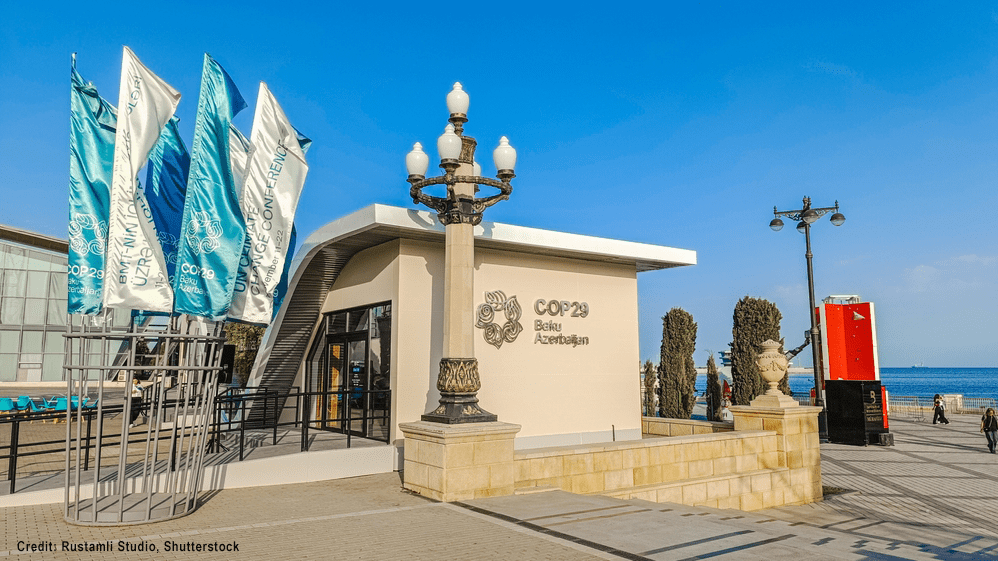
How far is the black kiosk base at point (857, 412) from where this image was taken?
64.3 ft

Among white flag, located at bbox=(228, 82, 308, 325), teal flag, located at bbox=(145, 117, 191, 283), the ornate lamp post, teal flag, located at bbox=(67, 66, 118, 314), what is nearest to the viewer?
teal flag, located at bbox=(67, 66, 118, 314)

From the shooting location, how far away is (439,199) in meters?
9.51

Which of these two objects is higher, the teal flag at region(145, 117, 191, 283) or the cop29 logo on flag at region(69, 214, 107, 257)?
the teal flag at region(145, 117, 191, 283)

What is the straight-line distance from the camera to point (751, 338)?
23188mm

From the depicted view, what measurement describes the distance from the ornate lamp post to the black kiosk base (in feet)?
50.8

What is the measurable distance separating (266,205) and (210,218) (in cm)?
87

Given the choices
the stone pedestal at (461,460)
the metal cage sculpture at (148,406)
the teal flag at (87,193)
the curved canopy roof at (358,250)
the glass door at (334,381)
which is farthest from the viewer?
the glass door at (334,381)

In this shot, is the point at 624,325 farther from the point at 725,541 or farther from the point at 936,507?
the point at 725,541

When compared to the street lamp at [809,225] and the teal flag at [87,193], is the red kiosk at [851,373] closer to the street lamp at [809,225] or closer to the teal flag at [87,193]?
the street lamp at [809,225]

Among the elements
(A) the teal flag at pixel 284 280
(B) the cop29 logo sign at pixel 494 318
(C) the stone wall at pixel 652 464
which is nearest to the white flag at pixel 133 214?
(A) the teal flag at pixel 284 280

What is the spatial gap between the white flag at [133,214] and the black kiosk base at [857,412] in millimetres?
19524

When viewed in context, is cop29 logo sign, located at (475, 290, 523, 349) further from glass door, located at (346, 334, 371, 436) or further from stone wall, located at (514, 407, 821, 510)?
→ stone wall, located at (514, 407, 821, 510)

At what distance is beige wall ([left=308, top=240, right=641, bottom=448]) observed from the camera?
11.8m

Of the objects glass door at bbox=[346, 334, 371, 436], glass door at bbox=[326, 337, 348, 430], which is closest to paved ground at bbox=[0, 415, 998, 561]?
glass door at bbox=[346, 334, 371, 436]
